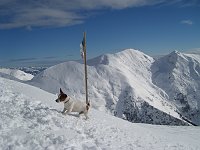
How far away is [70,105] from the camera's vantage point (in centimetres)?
1992

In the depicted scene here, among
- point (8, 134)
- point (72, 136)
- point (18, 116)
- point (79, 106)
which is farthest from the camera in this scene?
point (79, 106)

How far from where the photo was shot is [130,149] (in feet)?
57.9

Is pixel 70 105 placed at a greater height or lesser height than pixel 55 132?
greater

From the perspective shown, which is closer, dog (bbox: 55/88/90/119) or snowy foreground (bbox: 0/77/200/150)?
snowy foreground (bbox: 0/77/200/150)

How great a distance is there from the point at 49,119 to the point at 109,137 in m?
3.50

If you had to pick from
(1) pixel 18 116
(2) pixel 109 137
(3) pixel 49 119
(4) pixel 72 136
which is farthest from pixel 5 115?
(2) pixel 109 137

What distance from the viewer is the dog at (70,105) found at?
64.7 feet

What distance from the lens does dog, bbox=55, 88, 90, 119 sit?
1972 centimetres

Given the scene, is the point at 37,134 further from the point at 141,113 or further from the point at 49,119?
the point at 141,113

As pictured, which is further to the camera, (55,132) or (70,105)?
(70,105)

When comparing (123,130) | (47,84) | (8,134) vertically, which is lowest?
(47,84)

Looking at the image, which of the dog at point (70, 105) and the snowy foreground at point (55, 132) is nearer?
the snowy foreground at point (55, 132)

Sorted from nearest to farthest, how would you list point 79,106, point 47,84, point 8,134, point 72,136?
point 8,134, point 72,136, point 79,106, point 47,84

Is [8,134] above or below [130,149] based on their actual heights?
above
